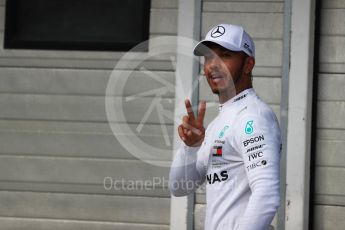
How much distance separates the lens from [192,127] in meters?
3.88

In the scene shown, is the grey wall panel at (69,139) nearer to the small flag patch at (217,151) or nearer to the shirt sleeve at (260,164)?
the small flag patch at (217,151)

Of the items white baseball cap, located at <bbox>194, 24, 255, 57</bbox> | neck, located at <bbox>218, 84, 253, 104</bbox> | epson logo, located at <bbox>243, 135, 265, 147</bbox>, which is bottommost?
epson logo, located at <bbox>243, 135, 265, 147</bbox>

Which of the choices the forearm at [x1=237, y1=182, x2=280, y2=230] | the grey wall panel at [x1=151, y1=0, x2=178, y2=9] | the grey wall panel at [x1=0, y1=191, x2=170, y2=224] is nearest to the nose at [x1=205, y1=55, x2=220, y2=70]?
the forearm at [x1=237, y1=182, x2=280, y2=230]

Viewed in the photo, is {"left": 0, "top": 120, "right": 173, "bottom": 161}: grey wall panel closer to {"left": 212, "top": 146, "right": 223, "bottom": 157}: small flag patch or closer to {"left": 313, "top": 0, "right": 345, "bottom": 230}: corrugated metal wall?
{"left": 313, "top": 0, "right": 345, "bottom": 230}: corrugated metal wall

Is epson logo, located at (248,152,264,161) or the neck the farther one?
the neck

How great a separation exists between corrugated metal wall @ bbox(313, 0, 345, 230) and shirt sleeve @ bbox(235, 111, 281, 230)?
437cm

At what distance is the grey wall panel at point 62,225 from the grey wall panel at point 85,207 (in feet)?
0.14

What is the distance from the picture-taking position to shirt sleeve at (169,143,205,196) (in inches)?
160

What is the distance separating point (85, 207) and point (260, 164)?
5144 mm

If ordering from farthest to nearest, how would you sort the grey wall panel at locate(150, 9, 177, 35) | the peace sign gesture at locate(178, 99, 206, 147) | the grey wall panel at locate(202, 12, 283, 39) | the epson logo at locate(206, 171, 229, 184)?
the grey wall panel at locate(150, 9, 177, 35)
the grey wall panel at locate(202, 12, 283, 39)
the peace sign gesture at locate(178, 99, 206, 147)
the epson logo at locate(206, 171, 229, 184)

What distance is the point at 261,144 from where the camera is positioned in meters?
3.57

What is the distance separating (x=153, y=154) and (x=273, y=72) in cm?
148

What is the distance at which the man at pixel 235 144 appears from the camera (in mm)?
3502

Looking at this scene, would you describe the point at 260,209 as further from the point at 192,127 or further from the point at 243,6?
the point at 243,6
